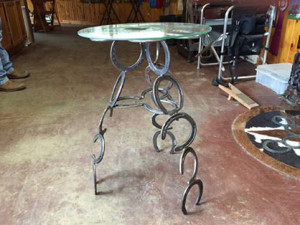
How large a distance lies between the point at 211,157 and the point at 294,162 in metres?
0.57

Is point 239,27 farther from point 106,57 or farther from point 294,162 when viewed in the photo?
point 106,57

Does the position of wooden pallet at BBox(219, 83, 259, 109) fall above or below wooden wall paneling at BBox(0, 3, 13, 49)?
below

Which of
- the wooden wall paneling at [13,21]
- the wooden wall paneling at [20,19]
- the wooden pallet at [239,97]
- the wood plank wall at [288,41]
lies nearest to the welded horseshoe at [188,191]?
the wooden pallet at [239,97]

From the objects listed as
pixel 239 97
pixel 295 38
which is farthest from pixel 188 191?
pixel 295 38

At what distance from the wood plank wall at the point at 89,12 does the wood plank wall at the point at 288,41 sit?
455cm

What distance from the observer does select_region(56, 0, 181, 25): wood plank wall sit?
24.8ft

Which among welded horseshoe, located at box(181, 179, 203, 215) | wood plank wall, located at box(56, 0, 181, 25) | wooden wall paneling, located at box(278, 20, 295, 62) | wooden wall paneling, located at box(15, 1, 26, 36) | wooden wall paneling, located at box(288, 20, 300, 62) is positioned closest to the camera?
welded horseshoe, located at box(181, 179, 203, 215)

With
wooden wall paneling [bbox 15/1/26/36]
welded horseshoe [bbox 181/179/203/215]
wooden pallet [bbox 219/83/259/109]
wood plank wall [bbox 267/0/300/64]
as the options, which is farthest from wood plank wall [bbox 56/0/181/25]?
welded horseshoe [bbox 181/179/203/215]

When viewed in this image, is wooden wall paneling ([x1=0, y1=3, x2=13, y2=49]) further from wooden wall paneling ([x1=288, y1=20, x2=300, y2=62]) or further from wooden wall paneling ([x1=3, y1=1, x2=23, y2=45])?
wooden wall paneling ([x1=288, y1=20, x2=300, y2=62])

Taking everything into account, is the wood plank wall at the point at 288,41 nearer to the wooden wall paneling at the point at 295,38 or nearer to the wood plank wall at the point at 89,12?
the wooden wall paneling at the point at 295,38

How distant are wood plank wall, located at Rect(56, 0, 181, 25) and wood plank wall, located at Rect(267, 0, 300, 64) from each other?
4.55 meters

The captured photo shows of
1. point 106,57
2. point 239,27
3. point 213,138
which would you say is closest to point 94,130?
point 213,138

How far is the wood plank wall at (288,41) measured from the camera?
3123 millimetres

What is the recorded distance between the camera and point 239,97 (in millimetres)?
2742
